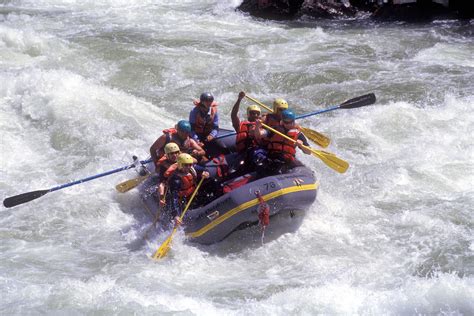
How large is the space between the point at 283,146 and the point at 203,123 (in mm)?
1155

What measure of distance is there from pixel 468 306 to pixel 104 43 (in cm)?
1060

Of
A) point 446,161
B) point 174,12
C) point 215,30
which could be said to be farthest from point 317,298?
point 174,12

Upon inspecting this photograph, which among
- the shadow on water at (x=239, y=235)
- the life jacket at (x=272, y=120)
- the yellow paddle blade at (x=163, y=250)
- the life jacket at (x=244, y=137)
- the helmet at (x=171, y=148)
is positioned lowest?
the shadow on water at (x=239, y=235)

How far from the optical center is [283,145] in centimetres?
699

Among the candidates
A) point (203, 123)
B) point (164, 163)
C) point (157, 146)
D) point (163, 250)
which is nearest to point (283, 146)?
point (203, 123)

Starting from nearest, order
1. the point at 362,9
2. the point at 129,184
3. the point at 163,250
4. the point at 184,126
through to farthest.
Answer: the point at 163,250
the point at 184,126
the point at 129,184
the point at 362,9

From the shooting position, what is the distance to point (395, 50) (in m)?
13.4

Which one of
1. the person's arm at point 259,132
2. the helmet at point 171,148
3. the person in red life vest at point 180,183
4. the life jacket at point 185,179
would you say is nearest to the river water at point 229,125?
the person in red life vest at point 180,183

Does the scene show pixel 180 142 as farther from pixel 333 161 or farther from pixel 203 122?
pixel 333 161

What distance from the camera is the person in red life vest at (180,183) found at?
667 cm

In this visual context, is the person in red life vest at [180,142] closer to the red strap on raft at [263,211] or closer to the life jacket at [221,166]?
the life jacket at [221,166]

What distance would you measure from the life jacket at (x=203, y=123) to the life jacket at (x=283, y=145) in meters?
0.97

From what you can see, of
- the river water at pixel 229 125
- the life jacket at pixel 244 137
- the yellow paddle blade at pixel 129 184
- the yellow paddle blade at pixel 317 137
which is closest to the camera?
the river water at pixel 229 125

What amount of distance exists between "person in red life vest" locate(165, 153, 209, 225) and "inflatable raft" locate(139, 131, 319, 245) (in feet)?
0.47
